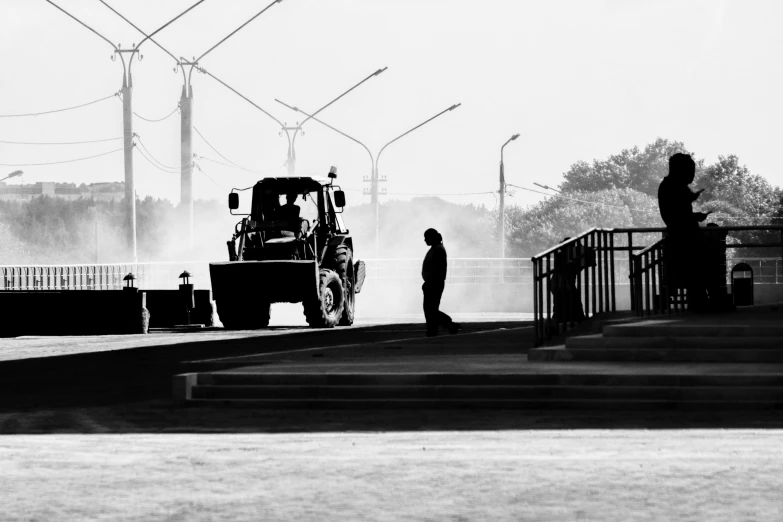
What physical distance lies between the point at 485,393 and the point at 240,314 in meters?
17.5

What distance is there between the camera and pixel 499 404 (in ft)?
46.1

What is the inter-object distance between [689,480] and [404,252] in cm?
14950

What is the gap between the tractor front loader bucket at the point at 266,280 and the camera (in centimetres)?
2966

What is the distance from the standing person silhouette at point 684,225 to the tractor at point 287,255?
11.2 metres

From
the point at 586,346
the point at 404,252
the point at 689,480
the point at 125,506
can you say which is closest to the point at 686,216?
the point at 586,346

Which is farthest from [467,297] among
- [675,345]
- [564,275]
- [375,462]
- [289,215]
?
[375,462]

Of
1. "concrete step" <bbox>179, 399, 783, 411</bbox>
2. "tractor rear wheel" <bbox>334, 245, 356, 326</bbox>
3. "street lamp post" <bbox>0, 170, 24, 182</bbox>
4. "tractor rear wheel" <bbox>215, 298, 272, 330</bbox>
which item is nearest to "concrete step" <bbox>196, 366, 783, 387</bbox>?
"concrete step" <bbox>179, 399, 783, 411</bbox>

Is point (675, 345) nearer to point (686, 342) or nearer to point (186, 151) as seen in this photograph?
point (686, 342)

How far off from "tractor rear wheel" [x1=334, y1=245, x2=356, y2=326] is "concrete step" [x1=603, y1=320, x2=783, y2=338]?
48.1 ft

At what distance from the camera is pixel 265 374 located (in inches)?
587

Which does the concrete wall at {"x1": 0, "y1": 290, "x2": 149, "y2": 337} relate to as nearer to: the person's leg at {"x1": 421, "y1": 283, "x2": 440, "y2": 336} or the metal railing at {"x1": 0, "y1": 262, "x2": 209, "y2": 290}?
the person's leg at {"x1": 421, "y1": 283, "x2": 440, "y2": 336}

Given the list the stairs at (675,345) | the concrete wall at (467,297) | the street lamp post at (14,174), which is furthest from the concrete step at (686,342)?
the street lamp post at (14,174)

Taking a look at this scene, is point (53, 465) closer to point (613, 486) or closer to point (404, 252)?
point (613, 486)

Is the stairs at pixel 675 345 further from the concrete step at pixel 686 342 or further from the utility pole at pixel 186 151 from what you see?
the utility pole at pixel 186 151
